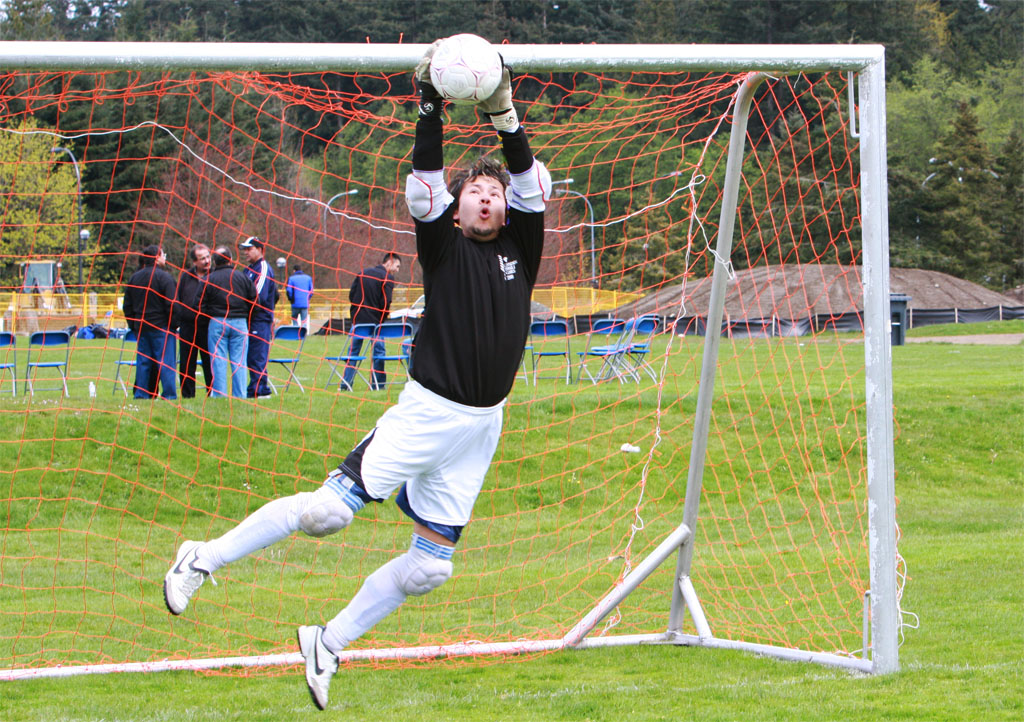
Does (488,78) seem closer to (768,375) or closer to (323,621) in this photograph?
(323,621)

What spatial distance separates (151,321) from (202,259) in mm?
1205

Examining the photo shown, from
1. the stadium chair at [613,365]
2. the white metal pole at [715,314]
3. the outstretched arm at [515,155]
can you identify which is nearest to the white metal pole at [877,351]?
the white metal pole at [715,314]

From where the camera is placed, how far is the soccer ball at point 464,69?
371 centimetres

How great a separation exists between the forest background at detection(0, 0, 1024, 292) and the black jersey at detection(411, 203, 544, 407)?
103ft

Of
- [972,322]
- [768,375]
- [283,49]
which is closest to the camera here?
[283,49]

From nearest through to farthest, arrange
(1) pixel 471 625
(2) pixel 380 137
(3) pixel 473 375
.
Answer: (3) pixel 473 375 < (1) pixel 471 625 < (2) pixel 380 137

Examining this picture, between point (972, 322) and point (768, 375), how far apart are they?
74.5ft

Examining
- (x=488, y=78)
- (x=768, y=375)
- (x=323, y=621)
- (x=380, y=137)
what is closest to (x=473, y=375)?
(x=488, y=78)

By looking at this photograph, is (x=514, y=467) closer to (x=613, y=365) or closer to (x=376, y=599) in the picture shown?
(x=613, y=365)

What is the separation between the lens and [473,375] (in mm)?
3994

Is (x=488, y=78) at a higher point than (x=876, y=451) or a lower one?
higher

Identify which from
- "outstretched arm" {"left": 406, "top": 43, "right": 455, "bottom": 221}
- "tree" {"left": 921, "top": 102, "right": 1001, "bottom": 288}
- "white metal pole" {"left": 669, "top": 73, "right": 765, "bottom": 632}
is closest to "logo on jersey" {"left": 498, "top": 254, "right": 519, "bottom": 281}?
"outstretched arm" {"left": 406, "top": 43, "right": 455, "bottom": 221}

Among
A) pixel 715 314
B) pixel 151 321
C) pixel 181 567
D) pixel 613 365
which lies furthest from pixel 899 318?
pixel 181 567

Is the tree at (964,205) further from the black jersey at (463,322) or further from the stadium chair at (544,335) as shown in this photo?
the black jersey at (463,322)
